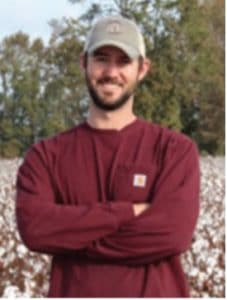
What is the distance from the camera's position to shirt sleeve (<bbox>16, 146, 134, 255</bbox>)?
2.46m

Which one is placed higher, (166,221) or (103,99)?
(103,99)

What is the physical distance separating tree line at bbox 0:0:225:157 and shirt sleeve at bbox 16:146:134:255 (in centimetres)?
3167

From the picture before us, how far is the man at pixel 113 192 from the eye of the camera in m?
2.40

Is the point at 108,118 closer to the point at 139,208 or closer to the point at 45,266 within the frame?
the point at 139,208

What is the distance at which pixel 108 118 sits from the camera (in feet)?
7.98

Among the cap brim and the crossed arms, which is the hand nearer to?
the crossed arms

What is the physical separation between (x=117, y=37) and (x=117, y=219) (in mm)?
532

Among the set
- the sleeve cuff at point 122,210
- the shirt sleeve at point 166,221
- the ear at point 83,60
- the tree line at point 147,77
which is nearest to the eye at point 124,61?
the ear at point 83,60

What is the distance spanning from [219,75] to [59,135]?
42855 mm

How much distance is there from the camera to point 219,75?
147 feet

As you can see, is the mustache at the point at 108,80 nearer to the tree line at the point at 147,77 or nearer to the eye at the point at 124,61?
the eye at the point at 124,61

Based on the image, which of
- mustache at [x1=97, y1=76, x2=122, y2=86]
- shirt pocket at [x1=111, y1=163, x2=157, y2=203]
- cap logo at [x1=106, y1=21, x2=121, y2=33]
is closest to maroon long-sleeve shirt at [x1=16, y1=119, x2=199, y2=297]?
shirt pocket at [x1=111, y1=163, x2=157, y2=203]

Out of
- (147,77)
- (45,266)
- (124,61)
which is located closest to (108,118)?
(124,61)

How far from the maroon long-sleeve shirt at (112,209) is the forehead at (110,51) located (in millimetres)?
208
